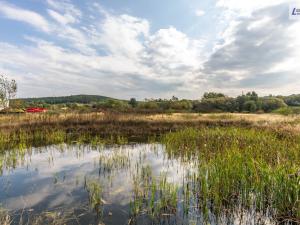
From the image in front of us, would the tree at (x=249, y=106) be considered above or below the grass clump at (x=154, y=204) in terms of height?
above

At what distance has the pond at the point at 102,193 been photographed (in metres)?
6.05

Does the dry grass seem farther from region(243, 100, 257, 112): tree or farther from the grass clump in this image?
region(243, 100, 257, 112): tree

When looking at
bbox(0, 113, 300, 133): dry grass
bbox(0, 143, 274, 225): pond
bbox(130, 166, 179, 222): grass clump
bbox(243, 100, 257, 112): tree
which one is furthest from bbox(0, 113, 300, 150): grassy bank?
bbox(243, 100, 257, 112): tree

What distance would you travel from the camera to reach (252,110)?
6184cm

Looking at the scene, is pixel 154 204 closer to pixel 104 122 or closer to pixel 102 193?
pixel 102 193

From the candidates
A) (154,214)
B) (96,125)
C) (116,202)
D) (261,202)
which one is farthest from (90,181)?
(96,125)

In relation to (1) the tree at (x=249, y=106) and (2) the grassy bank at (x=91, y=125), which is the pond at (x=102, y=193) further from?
(1) the tree at (x=249, y=106)

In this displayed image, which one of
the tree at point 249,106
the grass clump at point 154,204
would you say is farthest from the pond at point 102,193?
the tree at point 249,106

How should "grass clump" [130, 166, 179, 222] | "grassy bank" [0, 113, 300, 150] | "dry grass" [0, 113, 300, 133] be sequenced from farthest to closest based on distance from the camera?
1. "dry grass" [0, 113, 300, 133]
2. "grassy bank" [0, 113, 300, 150]
3. "grass clump" [130, 166, 179, 222]

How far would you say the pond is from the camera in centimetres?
605

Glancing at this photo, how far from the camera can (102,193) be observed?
770 centimetres

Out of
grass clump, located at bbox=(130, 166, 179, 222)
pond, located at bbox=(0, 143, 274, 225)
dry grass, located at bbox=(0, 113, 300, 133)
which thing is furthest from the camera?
dry grass, located at bbox=(0, 113, 300, 133)

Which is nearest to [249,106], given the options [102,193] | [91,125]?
[91,125]

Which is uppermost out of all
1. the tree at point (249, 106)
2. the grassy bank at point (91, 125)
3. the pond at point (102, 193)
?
the tree at point (249, 106)
